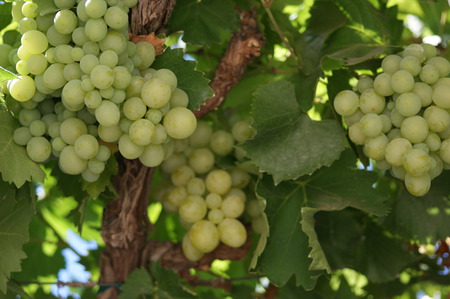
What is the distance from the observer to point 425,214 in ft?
4.29

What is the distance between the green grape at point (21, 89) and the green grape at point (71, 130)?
7 centimetres

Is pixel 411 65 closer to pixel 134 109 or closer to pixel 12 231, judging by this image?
pixel 134 109

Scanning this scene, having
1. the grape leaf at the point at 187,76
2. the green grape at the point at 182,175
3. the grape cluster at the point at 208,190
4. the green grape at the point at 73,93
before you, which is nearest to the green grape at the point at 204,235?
the grape cluster at the point at 208,190

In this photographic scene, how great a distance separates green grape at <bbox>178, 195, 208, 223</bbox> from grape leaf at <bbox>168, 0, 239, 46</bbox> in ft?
A: 1.06

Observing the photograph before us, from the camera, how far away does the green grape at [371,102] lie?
104 cm

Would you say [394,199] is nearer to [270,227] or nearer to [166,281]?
[270,227]

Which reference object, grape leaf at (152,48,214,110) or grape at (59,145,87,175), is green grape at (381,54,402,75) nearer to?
grape leaf at (152,48,214,110)

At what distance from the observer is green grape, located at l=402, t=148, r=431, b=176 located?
3.15ft

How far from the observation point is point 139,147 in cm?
95

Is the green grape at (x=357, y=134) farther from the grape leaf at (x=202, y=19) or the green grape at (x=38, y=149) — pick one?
the green grape at (x=38, y=149)

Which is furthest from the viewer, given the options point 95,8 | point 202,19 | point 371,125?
point 202,19

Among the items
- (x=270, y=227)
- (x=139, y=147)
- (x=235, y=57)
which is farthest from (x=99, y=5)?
(x=270, y=227)

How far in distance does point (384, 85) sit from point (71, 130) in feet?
1.72

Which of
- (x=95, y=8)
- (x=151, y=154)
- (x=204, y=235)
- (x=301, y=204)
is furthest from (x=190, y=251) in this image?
(x=95, y=8)
